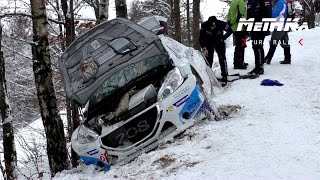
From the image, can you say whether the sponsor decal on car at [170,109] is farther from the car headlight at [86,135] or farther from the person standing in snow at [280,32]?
the person standing in snow at [280,32]

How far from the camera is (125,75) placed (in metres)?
6.17

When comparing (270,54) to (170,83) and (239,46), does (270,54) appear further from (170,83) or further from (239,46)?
(170,83)

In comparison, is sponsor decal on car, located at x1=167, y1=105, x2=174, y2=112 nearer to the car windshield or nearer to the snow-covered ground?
the snow-covered ground

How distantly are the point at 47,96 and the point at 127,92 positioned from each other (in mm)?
1844

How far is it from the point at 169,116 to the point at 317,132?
1.90 m

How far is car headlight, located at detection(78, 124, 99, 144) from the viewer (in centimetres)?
568

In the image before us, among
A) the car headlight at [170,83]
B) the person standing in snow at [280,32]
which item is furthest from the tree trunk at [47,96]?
the person standing in snow at [280,32]

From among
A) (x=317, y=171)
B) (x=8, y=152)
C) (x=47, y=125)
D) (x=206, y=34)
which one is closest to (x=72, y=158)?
(x=8, y=152)

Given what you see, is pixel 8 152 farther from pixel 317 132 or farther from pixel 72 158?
pixel 317 132

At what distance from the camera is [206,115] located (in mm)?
6109

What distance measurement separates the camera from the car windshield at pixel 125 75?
6.08 metres

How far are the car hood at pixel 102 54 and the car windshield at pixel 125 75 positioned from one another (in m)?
0.07

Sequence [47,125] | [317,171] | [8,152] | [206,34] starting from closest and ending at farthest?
1. [317,171]
2. [47,125]
3. [206,34]
4. [8,152]

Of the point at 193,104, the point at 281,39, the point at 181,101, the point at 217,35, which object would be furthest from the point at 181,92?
the point at 281,39
